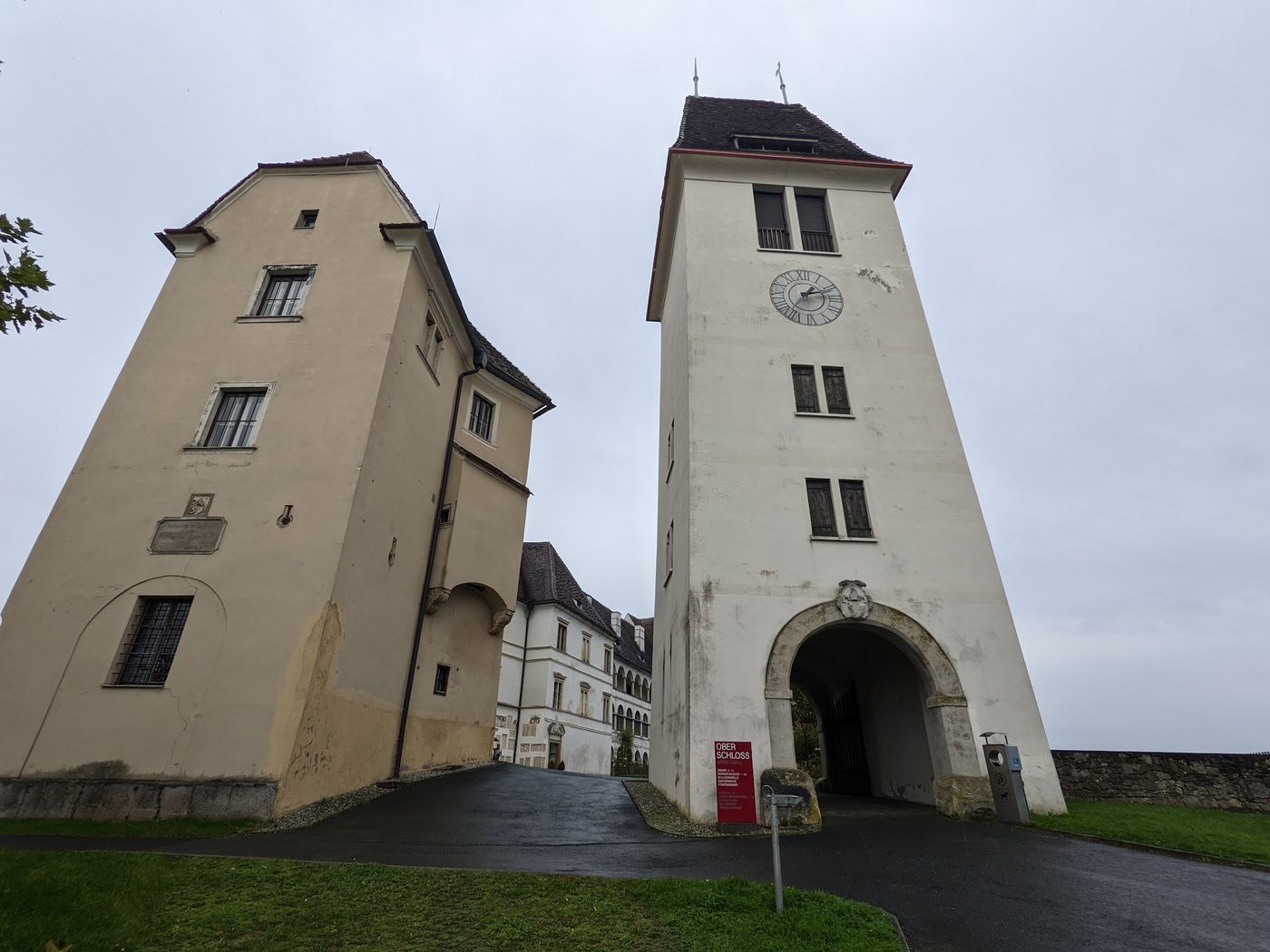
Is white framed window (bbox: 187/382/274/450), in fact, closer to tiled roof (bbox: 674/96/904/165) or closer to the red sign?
the red sign

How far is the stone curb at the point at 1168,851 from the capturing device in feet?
26.1

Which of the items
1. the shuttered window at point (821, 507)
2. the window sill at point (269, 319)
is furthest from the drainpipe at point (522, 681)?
the shuttered window at point (821, 507)

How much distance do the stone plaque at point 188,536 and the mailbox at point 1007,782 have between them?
1500cm

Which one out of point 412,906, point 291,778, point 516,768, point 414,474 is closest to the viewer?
point 412,906

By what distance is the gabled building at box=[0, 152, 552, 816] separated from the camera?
11.4m

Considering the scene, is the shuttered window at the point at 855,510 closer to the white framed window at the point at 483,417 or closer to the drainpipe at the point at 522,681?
the white framed window at the point at 483,417

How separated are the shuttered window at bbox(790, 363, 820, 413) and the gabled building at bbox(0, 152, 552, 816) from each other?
9654 millimetres

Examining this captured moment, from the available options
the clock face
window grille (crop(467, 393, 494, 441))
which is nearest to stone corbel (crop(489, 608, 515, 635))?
window grille (crop(467, 393, 494, 441))

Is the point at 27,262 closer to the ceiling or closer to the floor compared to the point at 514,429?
closer to the floor

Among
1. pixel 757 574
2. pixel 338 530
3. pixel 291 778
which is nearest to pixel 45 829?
pixel 291 778

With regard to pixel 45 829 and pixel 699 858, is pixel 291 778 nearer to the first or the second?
pixel 45 829

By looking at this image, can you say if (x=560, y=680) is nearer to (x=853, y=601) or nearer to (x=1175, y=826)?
(x=853, y=601)

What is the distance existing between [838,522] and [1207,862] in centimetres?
733

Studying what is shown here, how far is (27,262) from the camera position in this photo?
6.76 m
